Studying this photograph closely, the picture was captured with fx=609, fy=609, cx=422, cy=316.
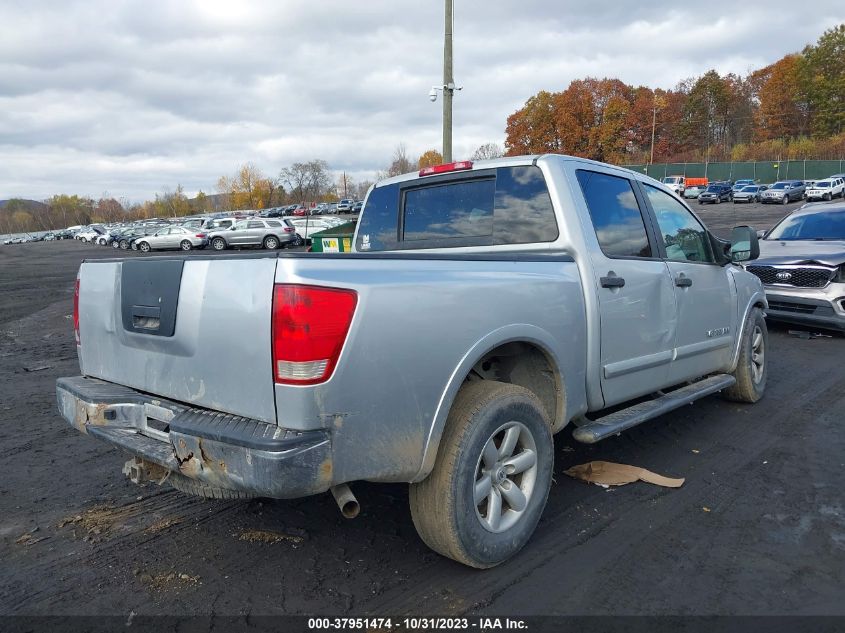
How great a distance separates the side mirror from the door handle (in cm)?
187

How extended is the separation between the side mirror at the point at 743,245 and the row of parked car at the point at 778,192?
47.9 meters

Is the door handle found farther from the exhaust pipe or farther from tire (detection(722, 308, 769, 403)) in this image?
tire (detection(722, 308, 769, 403))

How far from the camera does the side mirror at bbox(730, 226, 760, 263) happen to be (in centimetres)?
483

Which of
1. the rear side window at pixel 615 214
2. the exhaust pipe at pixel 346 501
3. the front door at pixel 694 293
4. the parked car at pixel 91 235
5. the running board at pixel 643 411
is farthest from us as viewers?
the parked car at pixel 91 235

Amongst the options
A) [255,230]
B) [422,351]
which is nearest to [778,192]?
[255,230]

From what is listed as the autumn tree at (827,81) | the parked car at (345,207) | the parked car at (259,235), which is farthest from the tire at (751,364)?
the autumn tree at (827,81)

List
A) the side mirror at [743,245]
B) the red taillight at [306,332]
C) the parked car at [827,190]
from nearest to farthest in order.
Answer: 1. the red taillight at [306,332]
2. the side mirror at [743,245]
3. the parked car at [827,190]

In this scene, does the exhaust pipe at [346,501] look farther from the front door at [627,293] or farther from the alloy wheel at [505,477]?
the front door at [627,293]

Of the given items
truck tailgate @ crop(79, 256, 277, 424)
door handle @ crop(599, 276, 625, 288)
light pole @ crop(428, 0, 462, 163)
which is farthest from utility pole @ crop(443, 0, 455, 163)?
truck tailgate @ crop(79, 256, 277, 424)

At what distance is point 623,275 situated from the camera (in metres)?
3.61

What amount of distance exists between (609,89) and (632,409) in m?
90.1

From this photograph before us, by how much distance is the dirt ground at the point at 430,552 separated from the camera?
263 centimetres

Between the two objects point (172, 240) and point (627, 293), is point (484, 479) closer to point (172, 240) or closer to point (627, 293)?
point (627, 293)

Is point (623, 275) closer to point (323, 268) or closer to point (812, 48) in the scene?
point (323, 268)
